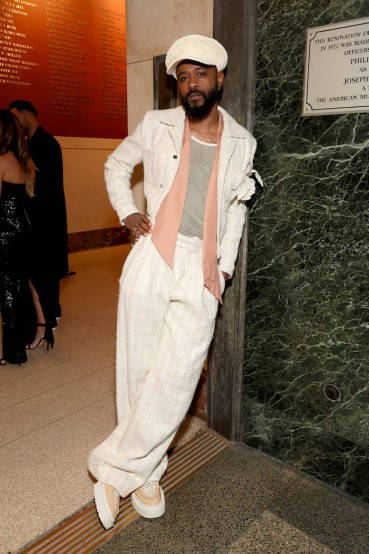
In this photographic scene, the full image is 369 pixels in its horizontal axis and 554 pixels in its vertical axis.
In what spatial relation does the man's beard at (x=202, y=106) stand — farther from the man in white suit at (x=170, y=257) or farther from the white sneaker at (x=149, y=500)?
the white sneaker at (x=149, y=500)

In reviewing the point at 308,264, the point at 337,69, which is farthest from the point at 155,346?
the point at 337,69

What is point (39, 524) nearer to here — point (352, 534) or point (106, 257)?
point (352, 534)

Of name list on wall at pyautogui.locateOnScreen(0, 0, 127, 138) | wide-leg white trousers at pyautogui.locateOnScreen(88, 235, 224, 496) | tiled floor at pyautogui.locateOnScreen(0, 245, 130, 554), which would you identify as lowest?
tiled floor at pyautogui.locateOnScreen(0, 245, 130, 554)

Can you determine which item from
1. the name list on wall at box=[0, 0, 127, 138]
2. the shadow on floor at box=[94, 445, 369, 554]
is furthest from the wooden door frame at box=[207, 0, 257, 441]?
the name list on wall at box=[0, 0, 127, 138]

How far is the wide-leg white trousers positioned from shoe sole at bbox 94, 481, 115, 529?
5 centimetres

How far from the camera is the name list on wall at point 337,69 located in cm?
174

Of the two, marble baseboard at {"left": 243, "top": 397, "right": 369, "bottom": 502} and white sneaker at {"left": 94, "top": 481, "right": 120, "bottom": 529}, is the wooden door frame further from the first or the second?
white sneaker at {"left": 94, "top": 481, "right": 120, "bottom": 529}

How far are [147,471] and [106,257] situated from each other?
15.9 feet

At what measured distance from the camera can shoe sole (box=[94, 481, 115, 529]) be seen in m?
1.90

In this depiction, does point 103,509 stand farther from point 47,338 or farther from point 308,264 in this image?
point 47,338

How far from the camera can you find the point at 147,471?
200cm

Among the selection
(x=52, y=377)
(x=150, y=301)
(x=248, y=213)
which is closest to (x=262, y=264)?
(x=248, y=213)

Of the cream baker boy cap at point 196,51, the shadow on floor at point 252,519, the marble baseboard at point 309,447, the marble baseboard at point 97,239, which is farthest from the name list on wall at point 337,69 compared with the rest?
the marble baseboard at point 97,239

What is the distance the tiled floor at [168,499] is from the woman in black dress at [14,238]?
0.37m
